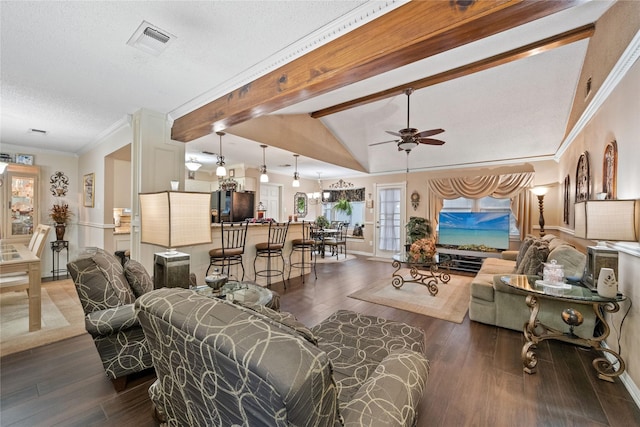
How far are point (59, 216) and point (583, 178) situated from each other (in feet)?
29.1

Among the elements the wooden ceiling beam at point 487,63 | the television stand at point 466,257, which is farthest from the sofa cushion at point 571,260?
the television stand at point 466,257

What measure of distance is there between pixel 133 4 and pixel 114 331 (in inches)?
84.2

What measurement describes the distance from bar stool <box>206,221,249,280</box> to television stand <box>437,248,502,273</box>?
14.4ft

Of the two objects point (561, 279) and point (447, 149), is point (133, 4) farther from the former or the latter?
point (447, 149)

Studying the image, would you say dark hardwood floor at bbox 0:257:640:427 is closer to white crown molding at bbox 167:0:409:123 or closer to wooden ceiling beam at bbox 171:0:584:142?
wooden ceiling beam at bbox 171:0:584:142

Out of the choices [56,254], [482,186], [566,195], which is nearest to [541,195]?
[566,195]

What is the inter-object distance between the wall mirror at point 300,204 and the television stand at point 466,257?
433 cm

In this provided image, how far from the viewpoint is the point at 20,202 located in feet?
16.3

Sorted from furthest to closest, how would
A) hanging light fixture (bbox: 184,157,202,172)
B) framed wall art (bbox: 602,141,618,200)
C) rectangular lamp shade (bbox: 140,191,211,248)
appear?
hanging light fixture (bbox: 184,157,202,172)
framed wall art (bbox: 602,141,618,200)
rectangular lamp shade (bbox: 140,191,211,248)

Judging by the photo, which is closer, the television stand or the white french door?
the television stand

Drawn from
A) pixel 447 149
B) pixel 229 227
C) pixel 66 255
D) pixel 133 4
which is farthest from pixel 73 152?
pixel 447 149

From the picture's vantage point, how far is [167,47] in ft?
6.97

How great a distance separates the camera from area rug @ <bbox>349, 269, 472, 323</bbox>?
349cm

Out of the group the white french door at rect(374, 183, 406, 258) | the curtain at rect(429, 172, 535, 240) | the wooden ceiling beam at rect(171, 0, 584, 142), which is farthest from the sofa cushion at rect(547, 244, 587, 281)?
the white french door at rect(374, 183, 406, 258)
